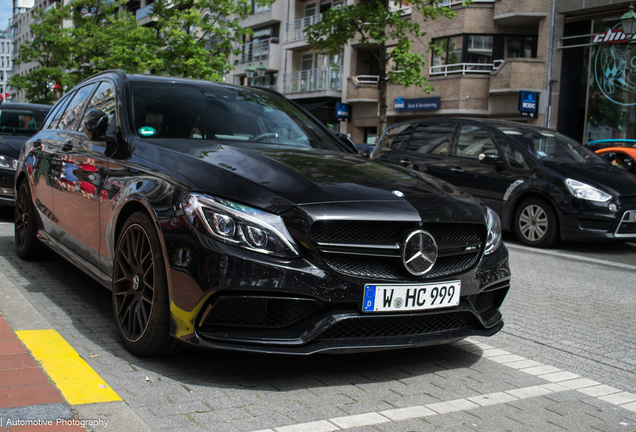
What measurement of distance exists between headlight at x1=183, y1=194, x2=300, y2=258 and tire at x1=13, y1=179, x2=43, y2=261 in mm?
3285

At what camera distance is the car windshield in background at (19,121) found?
10062 millimetres

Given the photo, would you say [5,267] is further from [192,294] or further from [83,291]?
[192,294]

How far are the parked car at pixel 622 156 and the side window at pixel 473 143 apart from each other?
4.59m

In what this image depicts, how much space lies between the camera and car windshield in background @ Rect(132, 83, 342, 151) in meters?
4.29

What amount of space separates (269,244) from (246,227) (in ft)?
0.43

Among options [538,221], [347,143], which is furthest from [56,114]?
[538,221]

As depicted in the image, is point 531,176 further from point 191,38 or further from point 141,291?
point 191,38

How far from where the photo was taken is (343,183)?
136 inches

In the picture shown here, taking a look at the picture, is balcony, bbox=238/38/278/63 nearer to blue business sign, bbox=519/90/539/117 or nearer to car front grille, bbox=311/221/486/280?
blue business sign, bbox=519/90/539/117

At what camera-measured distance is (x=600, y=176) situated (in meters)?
9.41

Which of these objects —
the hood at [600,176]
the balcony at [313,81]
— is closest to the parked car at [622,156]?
the hood at [600,176]

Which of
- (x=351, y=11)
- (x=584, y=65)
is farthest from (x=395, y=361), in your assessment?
(x=584, y=65)

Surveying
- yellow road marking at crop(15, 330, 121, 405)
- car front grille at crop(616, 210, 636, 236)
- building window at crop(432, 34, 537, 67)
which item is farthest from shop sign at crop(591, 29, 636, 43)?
yellow road marking at crop(15, 330, 121, 405)

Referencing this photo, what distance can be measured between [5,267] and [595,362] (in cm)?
478
